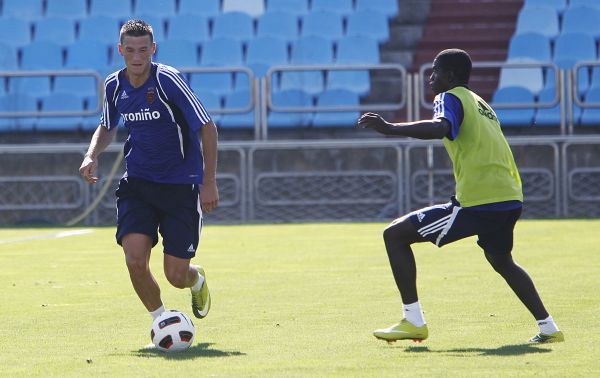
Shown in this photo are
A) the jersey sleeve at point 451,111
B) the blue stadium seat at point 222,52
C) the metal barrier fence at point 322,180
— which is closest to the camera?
the jersey sleeve at point 451,111

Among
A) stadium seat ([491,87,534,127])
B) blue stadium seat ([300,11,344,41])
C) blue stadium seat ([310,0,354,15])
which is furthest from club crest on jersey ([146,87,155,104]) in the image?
blue stadium seat ([310,0,354,15])

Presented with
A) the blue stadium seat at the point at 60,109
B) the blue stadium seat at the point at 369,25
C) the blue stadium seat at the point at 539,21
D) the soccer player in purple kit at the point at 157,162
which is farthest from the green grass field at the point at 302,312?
the blue stadium seat at the point at 369,25

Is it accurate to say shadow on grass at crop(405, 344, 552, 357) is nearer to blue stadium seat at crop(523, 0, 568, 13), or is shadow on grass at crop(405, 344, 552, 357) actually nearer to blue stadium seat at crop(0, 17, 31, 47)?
blue stadium seat at crop(523, 0, 568, 13)

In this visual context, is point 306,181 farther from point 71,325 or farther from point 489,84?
point 71,325

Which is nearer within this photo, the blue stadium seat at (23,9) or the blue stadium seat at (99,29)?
the blue stadium seat at (99,29)

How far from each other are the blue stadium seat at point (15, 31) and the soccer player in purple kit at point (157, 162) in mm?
16678

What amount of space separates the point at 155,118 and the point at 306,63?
15129 millimetres

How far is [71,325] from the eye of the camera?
841 centimetres

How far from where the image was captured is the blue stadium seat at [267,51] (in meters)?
23.2

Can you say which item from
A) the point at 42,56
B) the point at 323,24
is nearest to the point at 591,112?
the point at 323,24

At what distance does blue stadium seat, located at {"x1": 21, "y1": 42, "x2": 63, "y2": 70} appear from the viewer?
23.6 metres

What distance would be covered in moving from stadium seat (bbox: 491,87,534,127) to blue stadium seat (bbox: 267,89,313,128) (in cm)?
320

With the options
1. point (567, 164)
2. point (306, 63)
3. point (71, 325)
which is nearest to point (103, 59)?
point (306, 63)

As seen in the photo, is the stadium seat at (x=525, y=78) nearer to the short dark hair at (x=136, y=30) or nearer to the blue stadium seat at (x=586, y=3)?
the blue stadium seat at (x=586, y=3)
